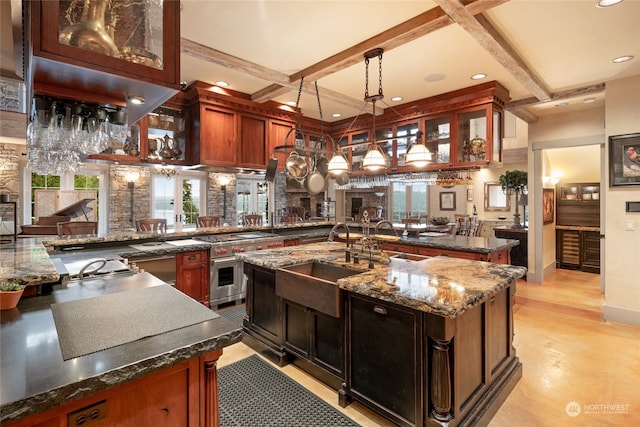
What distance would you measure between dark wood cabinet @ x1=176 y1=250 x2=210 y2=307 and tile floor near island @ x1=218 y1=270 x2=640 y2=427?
1.05 m

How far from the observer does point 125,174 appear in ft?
22.3

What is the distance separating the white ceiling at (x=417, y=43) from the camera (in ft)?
7.91

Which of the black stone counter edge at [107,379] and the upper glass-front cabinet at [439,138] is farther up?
the upper glass-front cabinet at [439,138]

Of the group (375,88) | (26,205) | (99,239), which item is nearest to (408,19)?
(375,88)

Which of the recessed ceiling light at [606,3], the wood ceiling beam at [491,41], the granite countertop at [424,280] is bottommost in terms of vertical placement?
the granite countertop at [424,280]

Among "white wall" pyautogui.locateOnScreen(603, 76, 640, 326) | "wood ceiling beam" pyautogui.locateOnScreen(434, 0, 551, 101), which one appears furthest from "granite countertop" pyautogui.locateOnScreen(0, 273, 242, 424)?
"white wall" pyautogui.locateOnScreen(603, 76, 640, 326)

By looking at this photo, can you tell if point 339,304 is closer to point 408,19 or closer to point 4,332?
point 4,332

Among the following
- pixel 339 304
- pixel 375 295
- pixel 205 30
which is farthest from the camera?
pixel 205 30

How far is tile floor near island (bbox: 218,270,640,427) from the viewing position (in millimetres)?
2074

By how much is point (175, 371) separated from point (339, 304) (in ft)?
3.91

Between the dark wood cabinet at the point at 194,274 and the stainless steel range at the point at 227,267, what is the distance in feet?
0.26

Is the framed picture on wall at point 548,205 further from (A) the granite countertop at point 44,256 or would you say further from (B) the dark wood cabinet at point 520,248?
(A) the granite countertop at point 44,256

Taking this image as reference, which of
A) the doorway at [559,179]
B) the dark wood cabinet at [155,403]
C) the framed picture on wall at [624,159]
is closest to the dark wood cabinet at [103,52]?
the dark wood cabinet at [155,403]

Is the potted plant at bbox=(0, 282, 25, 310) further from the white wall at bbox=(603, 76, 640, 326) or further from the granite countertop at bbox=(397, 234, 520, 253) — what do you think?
the white wall at bbox=(603, 76, 640, 326)
